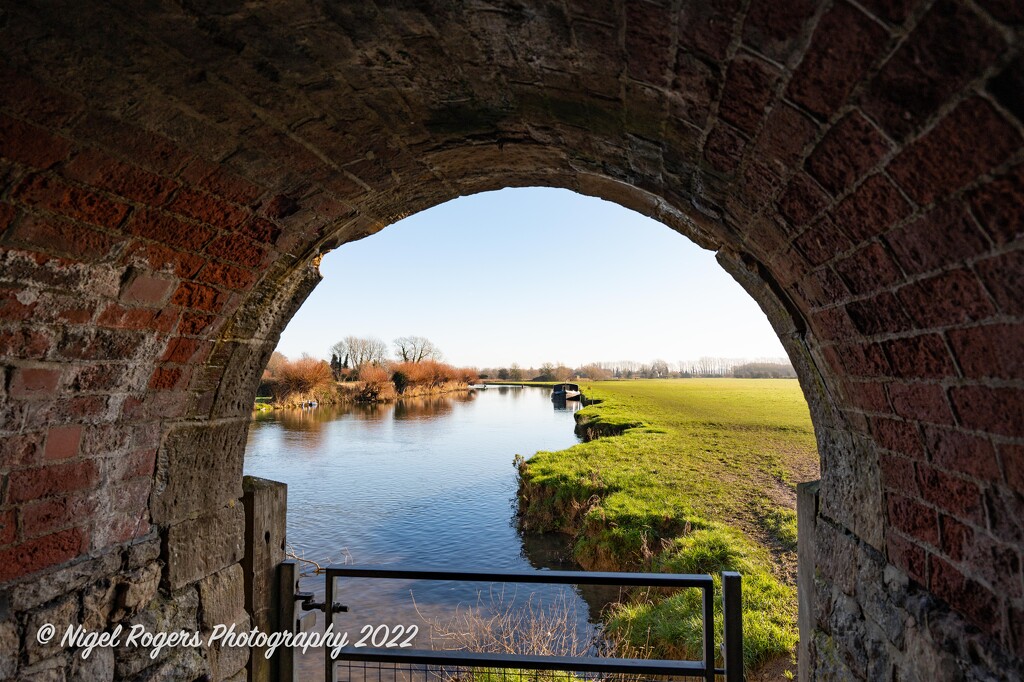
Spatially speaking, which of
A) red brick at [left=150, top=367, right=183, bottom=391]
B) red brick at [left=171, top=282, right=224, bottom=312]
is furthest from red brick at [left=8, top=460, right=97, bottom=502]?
red brick at [left=171, top=282, right=224, bottom=312]

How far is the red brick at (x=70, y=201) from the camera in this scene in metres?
1.84

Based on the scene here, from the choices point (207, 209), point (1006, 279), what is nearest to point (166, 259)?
point (207, 209)

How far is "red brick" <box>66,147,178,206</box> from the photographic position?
6.16ft

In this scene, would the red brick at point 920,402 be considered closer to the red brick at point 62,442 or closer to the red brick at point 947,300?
the red brick at point 947,300

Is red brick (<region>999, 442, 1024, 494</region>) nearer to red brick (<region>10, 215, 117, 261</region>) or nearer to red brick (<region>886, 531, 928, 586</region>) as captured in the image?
red brick (<region>886, 531, 928, 586</region>)

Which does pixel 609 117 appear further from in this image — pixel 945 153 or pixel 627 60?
pixel 945 153

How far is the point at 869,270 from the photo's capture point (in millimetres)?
1685

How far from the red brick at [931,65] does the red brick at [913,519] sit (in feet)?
3.90

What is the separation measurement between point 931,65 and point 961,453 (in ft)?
3.31

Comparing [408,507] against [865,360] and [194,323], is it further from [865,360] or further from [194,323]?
[865,360]

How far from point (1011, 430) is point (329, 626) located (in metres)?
3.18

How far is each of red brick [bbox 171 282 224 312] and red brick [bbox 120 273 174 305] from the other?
56 millimetres

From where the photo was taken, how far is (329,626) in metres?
3.37

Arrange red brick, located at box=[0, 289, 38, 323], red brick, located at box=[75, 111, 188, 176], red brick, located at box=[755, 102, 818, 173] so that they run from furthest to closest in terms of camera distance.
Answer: red brick, located at box=[0, 289, 38, 323]
red brick, located at box=[75, 111, 188, 176]
red brick, located at box=[755, 102, 818, 173]
